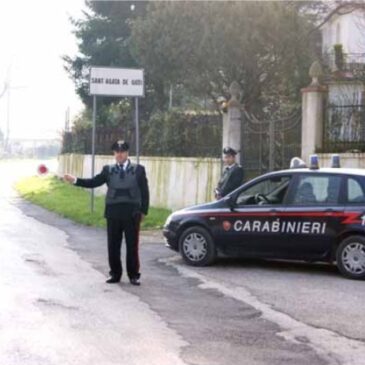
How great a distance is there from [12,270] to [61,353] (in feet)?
14.2

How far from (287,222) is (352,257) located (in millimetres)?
990

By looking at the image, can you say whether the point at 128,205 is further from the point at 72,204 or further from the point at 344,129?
the point at 72,204

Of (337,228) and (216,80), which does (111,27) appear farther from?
(337,228)

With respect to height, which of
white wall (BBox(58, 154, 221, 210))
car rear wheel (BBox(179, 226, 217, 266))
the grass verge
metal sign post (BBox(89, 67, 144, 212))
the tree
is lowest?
the grass verge

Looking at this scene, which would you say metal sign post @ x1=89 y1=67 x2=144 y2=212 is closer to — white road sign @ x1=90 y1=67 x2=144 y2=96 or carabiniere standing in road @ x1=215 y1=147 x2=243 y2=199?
white road sign @ x1=90 y1=67 x2=144 y2=96

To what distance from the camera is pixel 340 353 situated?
20.4ft

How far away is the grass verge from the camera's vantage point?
56.8 feet

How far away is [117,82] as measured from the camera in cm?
1808

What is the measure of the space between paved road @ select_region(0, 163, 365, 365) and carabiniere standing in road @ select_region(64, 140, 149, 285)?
27 cm

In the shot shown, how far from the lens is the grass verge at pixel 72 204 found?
56.8ft

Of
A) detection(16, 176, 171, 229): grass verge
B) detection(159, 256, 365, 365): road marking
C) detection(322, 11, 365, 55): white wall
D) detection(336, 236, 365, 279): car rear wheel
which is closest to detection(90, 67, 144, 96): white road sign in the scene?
detection(16, 176, 171, 229): grass verge

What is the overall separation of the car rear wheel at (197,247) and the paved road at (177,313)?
0.62ft

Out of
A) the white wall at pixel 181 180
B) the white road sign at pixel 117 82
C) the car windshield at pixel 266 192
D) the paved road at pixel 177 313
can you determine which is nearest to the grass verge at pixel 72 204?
the white wall at pixel 181 180

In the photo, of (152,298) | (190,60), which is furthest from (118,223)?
(190,60)
